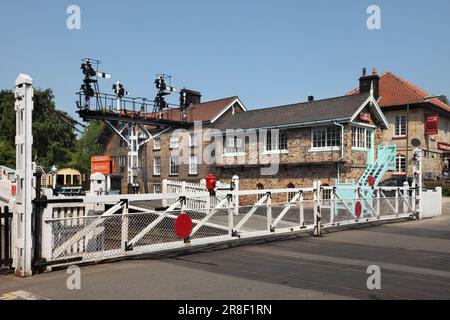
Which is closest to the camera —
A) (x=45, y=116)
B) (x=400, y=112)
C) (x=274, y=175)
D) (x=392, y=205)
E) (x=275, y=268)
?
(x=275, y=268)

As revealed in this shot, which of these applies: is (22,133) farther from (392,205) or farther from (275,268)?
(392,205)

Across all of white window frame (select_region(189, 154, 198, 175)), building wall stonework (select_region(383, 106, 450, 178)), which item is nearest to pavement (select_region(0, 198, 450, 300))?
white window frame (select_region(189, 154, 198, 175))

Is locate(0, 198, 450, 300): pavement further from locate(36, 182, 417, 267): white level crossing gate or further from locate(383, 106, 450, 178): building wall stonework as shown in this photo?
locate(383, 106, 450, 178): building wall stonework

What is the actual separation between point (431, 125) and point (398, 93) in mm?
4605

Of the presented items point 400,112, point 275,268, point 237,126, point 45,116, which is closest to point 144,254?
point 275,268

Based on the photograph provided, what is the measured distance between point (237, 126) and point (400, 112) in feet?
52.0

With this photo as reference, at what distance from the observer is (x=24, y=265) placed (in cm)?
720

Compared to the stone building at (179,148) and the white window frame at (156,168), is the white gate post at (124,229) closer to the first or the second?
the stone building at (179,148)

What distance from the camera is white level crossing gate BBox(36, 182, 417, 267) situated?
25.6 ft

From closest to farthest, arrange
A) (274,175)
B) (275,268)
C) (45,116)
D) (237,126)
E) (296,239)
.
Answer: (275,268) → (296,239) → (274,175) → (237,126) → (45,116)

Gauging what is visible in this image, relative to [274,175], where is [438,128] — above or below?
above

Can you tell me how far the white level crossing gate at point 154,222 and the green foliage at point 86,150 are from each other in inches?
2003

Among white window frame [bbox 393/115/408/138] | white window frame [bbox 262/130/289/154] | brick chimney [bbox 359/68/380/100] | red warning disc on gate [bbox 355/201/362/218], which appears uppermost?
brick chimney [bbox 359/68/380/100]

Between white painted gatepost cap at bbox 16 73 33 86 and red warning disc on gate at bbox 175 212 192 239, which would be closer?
white painted gatepost cap at bbox 16 73 33 86
